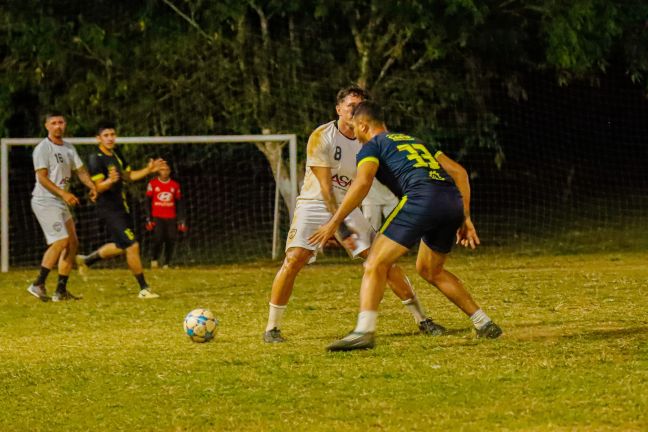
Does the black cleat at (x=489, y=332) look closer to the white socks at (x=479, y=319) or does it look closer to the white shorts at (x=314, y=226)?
the white socks at (x=479, y=319)

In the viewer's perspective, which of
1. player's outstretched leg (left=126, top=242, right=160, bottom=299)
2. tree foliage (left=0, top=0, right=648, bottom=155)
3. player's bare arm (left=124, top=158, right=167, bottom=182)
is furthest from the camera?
tree foliage (left=0, top=0, right=648, bottom=155)

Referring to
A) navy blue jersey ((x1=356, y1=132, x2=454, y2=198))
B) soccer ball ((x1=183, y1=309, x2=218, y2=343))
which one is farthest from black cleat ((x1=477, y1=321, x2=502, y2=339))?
soccer ball ((x1=183, y1=309, x2=218, y2=343))

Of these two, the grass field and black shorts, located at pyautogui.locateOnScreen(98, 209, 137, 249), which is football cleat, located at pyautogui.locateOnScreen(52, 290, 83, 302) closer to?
the grass field

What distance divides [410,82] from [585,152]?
565cm

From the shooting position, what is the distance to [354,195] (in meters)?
8.59

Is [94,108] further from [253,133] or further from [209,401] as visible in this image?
[209,401]

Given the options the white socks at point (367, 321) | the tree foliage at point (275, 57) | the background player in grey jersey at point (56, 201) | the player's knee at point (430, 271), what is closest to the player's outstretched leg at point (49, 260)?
the background player in grey jersey at point (56, 201)

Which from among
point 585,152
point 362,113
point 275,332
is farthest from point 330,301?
point 585,152

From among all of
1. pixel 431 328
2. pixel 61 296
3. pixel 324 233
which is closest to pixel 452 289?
pixel 431 328

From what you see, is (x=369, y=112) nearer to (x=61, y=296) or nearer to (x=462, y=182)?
(x=462, y=182)

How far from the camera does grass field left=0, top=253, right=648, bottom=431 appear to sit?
6.75 m

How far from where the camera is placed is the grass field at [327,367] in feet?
22.1

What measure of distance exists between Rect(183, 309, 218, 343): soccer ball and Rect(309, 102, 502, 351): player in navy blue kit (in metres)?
1.33

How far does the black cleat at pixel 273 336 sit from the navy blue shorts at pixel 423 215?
1518 millimetres
